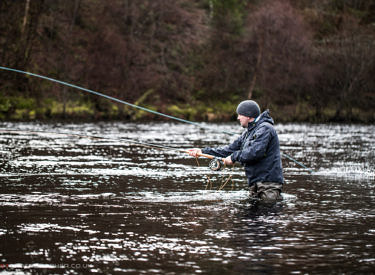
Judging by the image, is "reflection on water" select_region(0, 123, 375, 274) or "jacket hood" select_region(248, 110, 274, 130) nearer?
"reflection on water" select_region(0, 123, 375, 274)

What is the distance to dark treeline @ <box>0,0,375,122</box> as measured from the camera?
47.0 meters

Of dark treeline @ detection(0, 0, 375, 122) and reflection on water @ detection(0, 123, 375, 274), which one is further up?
dark treeline @ detection(0, 0, 375, 122)

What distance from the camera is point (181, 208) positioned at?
10.0 metres

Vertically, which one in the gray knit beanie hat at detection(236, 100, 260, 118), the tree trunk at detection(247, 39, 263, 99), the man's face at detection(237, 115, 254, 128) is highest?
the tree trunk at detection(247, 39, 263, 99)

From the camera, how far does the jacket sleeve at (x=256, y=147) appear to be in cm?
1023

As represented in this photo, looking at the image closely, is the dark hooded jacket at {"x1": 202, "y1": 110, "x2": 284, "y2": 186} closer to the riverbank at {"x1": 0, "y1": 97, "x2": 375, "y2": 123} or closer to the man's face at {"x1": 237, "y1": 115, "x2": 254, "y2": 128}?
the man's face at {"x1": 237, "y1": 115, "x2": 254, "y2": 128}

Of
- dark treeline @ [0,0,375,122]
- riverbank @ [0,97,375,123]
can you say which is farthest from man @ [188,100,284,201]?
dark treeline @ [0,0,375,122]

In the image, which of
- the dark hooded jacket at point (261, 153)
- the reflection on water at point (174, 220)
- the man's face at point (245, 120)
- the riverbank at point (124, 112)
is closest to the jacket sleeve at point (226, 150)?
the dark hooded jacket at point (261, 153)

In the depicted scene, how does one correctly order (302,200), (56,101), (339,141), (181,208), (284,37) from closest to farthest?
(181,208), (302,200), (339,141), (56,101), (284,37)

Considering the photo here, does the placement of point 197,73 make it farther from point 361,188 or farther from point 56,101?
point 361,188

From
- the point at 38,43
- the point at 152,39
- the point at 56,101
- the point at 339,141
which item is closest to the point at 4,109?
the point at 56,101

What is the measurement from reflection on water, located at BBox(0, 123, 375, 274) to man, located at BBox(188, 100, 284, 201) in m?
0.32

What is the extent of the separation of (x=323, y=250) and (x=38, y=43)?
45147 mm

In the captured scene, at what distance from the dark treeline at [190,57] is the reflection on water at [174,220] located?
2921 centimetres
